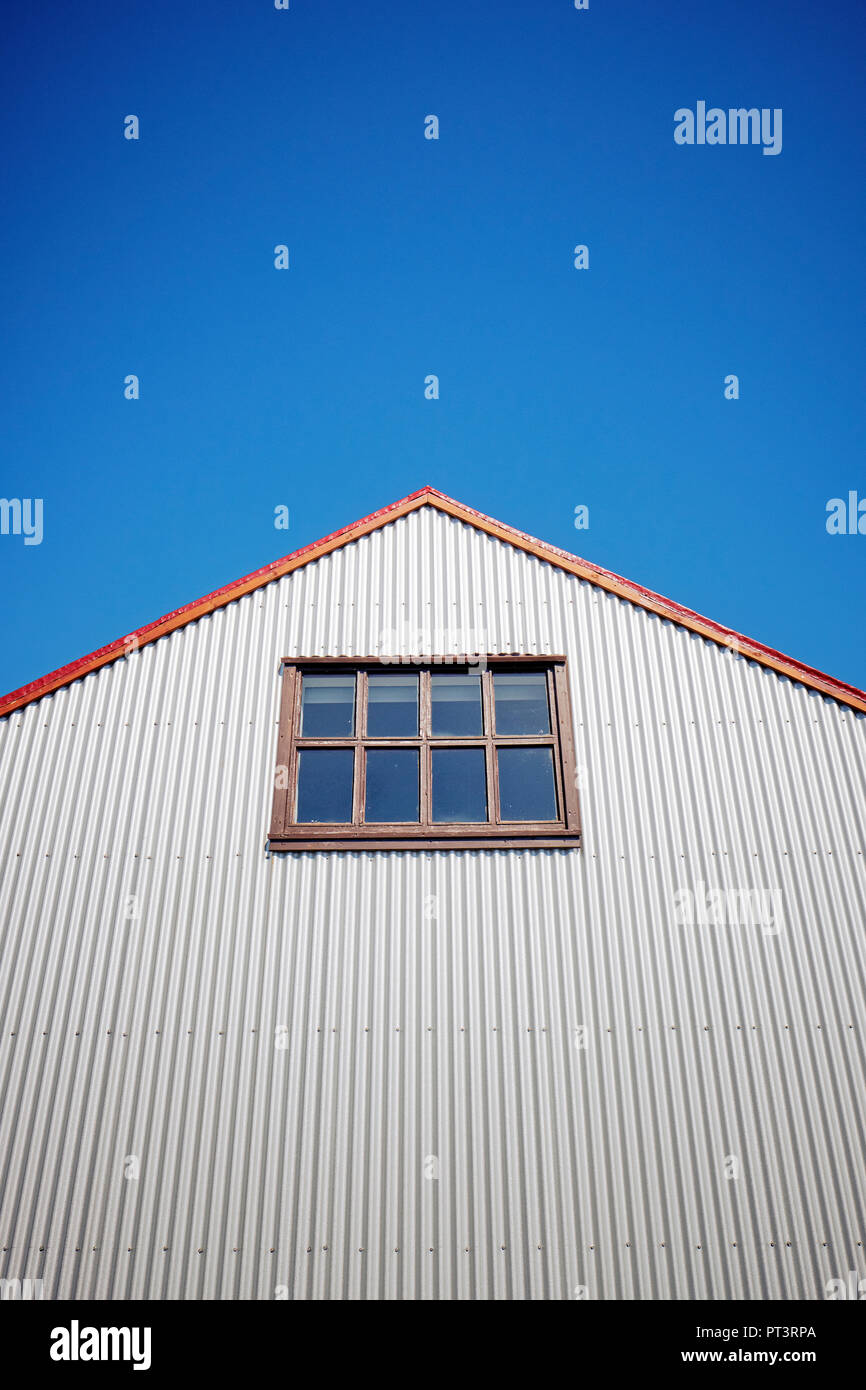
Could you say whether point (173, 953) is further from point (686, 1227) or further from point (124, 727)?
point (686, 1227)

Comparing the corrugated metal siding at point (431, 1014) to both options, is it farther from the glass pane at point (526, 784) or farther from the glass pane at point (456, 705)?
the glass pane at point (456, 705)

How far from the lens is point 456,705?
8.48 m

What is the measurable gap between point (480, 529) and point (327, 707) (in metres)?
3.18

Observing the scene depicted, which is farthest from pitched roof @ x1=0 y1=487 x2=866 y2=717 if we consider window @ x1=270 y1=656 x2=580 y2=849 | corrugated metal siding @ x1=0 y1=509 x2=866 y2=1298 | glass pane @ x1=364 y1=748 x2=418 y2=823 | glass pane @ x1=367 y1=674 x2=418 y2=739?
glass pane @ x1=364 y1=748 x2=418 y2=823

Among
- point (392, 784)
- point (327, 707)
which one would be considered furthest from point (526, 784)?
point (327, 707)

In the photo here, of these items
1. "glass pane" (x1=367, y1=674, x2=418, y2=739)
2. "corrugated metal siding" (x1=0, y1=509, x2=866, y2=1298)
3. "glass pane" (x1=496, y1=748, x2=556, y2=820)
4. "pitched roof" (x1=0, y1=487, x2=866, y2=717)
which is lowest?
"corrugated metal siding" (x1=0, y1=509, x2=866, y2=1298)

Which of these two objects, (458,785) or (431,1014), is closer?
(431,1014)

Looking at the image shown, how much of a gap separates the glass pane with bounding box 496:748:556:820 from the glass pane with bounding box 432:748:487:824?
9.0 inches

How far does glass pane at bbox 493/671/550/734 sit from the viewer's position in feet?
27.3

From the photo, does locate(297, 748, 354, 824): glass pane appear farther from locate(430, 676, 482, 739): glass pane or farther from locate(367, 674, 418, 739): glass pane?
locate(430, 676, 482, 739): glass pane

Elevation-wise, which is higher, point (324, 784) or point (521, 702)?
point (521, 702)

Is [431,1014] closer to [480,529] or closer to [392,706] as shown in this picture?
[392,706]

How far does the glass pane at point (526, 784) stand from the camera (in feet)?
25.7
